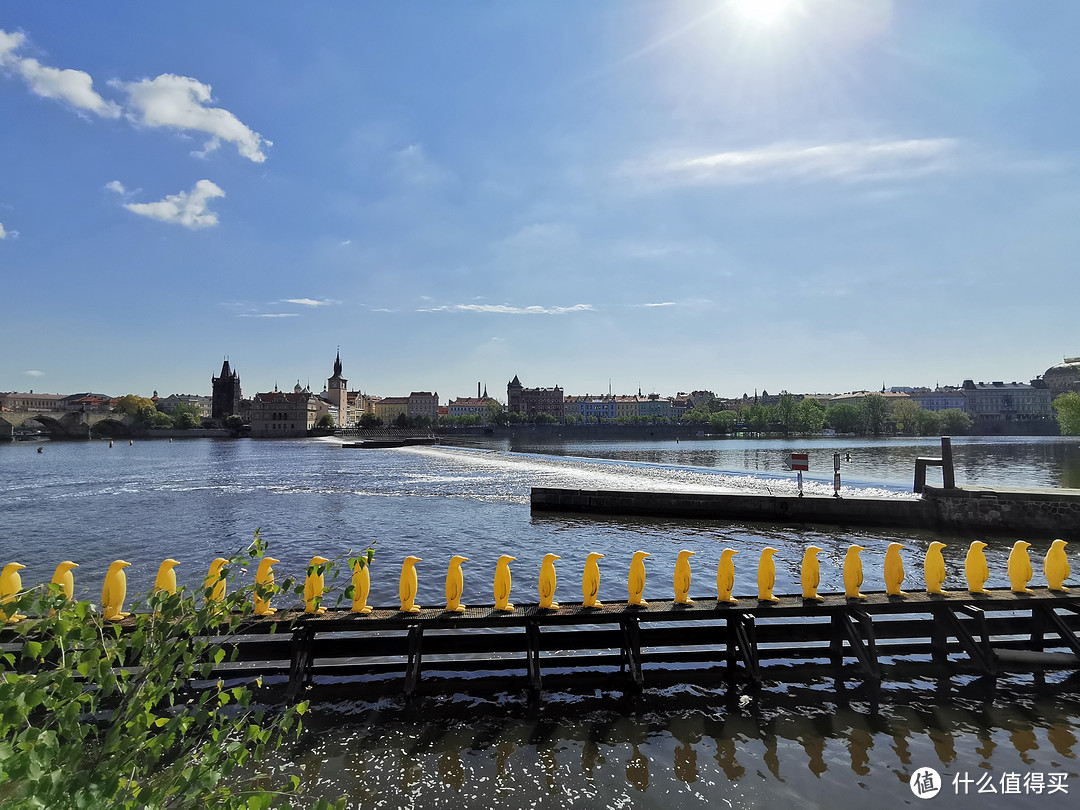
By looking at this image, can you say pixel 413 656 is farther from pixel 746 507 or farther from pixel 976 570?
pixel 746 507

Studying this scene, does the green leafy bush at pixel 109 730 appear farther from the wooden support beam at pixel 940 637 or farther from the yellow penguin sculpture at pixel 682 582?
the wooden support beam at pixel 940 637

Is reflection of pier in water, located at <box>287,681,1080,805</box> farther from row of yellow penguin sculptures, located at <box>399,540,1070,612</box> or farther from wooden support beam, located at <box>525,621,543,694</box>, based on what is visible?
row of yellow penguin sculptures, located at <box>399,540,1070,612</box>

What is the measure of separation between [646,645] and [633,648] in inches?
16.6

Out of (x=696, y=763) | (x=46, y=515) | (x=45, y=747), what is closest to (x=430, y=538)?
(x=696, y=763)

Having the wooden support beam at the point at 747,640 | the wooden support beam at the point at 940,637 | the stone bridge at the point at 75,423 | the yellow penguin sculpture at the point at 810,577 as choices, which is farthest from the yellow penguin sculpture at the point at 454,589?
the stone bridge at the point at 75,423

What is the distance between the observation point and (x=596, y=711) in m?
10.0

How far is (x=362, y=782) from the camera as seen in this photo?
7.95 metres

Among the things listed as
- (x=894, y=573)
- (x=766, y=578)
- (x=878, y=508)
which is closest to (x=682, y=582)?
(x=766, y=578)

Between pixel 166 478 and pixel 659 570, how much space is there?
2285 inches

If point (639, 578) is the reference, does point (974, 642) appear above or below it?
below

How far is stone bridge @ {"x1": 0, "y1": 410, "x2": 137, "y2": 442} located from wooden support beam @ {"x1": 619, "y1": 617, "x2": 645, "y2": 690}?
196 m

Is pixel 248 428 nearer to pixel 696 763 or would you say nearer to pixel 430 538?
pixel 430 538

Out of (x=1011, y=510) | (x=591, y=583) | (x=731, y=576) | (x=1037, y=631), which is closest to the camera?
(x=591, y=583)

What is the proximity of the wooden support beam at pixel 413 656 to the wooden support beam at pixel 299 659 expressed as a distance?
1735 mm
